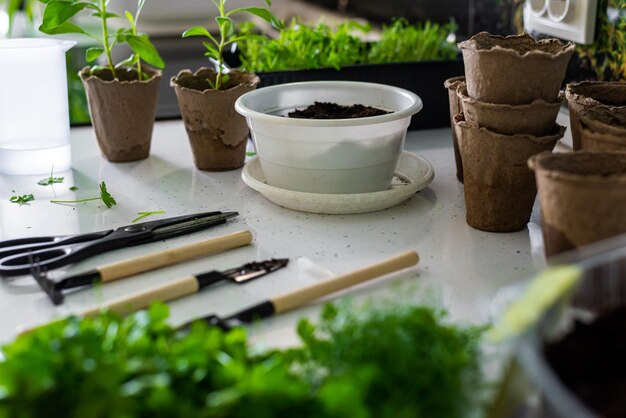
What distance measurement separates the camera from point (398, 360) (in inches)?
24.3

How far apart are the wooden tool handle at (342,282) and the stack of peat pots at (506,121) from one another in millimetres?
183

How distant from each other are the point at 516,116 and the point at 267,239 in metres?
0.37

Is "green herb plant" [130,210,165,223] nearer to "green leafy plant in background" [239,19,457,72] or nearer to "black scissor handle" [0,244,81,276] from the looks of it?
"black scissor handle" [0,244,81,276]

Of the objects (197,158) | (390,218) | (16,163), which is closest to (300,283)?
(390,218)

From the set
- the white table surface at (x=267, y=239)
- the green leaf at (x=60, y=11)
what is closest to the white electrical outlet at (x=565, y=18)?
the white table surface at (x=267, y=239)

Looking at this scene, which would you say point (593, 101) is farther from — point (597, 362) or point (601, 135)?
point (597, 362)

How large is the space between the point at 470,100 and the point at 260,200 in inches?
14.8

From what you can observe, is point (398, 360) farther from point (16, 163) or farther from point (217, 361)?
point (16, 163)

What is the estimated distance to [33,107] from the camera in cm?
133

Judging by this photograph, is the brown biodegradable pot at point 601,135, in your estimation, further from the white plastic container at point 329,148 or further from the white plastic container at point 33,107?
the white plastic container at point 33,107

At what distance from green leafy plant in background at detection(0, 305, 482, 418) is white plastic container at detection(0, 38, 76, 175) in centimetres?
76

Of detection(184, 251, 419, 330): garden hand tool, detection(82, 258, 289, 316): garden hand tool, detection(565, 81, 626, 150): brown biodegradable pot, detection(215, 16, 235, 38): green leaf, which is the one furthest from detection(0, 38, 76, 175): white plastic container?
detection(565, 81, 626, 150): brown biodegradable pot

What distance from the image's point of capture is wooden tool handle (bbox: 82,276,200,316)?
0.83 meters

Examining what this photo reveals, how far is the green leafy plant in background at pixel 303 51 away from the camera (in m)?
1.47
